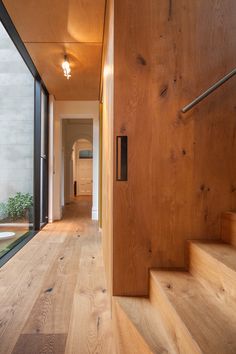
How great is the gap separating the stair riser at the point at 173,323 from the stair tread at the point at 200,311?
13mm

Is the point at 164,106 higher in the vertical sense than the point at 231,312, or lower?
higher

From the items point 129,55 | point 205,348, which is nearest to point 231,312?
point 205,348

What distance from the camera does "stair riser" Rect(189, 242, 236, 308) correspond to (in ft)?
3.34

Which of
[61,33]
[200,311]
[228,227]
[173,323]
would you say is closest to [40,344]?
[173,323]

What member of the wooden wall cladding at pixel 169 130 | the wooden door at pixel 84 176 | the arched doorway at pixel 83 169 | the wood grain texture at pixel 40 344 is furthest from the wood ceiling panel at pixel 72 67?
the wooden door at pixel 84 176

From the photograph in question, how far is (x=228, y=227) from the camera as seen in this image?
142 centimetres

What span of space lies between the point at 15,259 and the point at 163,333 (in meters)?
2.14

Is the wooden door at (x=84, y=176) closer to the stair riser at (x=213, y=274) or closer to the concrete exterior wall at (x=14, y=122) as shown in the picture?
the concrete exterior wall at (x=14, y=122)

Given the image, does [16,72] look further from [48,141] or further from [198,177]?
[198,177]

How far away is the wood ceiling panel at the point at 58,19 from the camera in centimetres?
234

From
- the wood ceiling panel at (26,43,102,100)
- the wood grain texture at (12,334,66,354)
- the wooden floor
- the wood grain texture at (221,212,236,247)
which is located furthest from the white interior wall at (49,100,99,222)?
the wood grain texture at (221,212,236,247)

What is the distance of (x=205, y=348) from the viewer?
779 millimetres

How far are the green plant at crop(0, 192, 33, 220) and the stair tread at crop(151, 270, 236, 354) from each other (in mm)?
2105

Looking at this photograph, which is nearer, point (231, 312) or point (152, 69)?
point (231, 312)
